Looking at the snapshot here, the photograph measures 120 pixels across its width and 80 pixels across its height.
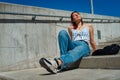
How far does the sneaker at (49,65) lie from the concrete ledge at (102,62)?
0.69 m

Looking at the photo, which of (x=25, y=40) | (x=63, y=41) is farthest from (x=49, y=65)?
(x=25, y=40)

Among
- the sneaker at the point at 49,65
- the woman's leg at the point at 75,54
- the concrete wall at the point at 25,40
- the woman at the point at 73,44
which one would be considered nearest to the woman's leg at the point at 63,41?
the woman at the point at 73,44

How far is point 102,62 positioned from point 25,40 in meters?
2.62

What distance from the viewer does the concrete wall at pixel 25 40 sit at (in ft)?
20.7

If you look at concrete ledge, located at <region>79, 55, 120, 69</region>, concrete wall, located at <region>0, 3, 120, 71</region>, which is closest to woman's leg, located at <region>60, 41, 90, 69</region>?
concrete ledge, located at <region>79, 55, 120, 69</region>

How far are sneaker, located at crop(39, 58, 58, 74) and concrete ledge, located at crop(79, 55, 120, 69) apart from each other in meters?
0.69

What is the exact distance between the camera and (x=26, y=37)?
6746mm

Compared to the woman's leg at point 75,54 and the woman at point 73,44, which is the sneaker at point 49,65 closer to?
the woman at point 73,44

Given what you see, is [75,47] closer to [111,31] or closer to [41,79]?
[41,79]

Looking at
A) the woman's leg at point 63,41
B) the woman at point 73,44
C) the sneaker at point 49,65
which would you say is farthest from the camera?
the woman's leg at point 63,41

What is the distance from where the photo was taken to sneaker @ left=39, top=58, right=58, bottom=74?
4262mm

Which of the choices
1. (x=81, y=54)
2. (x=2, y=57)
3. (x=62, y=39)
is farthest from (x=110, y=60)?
(x=2, y=57)

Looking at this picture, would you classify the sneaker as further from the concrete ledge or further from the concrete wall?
the concrete wall

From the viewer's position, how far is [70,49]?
4941mm
